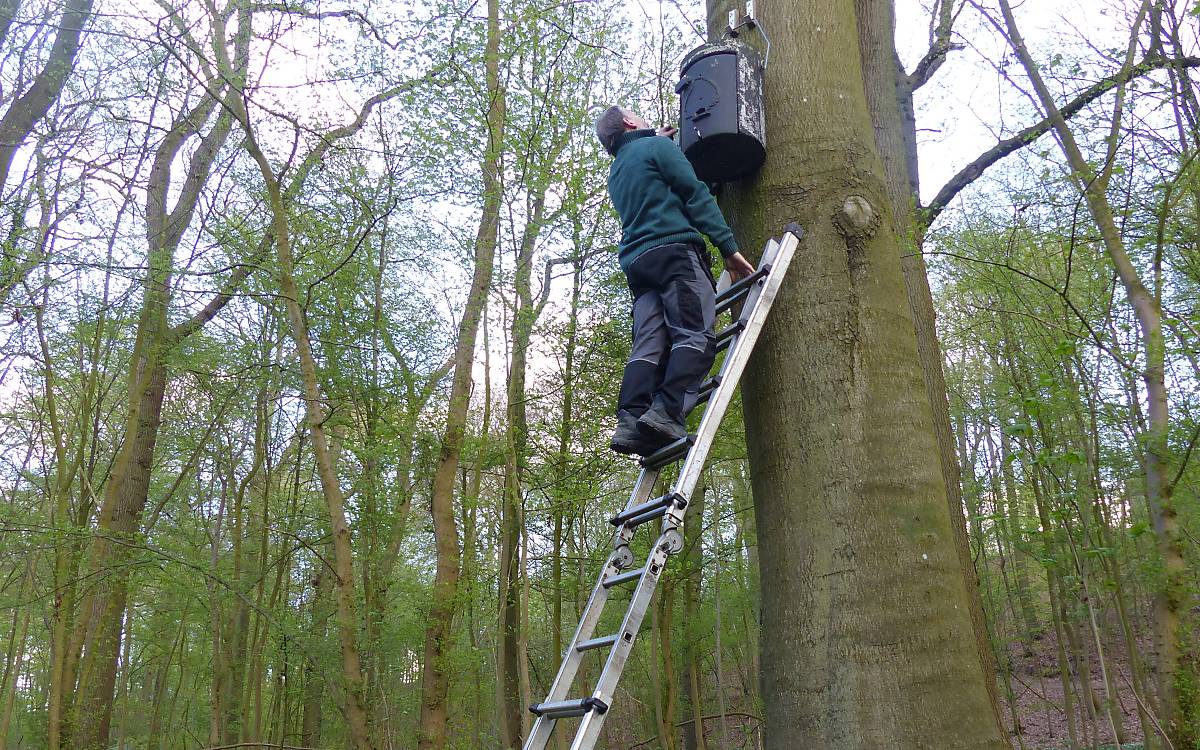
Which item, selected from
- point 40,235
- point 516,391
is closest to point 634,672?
point 516,391

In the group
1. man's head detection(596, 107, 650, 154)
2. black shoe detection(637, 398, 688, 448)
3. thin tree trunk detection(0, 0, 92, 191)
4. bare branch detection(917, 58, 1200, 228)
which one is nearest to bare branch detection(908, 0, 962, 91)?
bare branch detection(917, 58, 1200, 228)

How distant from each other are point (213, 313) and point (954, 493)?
30.2 feet

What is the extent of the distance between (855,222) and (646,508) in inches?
45.9

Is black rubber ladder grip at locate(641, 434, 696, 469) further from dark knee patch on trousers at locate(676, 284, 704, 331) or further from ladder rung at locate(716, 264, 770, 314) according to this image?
ladder rung at locate(716, 264, 770, 314)

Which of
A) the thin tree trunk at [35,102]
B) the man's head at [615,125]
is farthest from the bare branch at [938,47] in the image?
the thin tree trunk at [35,102]

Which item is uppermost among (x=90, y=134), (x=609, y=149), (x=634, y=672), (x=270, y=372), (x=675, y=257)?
(x=90, y=134)

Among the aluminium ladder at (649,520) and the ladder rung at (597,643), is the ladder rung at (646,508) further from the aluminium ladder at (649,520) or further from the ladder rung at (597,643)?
the ladder rung at (597,643)

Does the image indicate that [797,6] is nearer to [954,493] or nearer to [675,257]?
[675,257]

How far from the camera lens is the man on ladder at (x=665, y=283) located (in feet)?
8.78

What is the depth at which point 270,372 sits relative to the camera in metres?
8.40

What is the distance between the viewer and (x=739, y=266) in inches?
107

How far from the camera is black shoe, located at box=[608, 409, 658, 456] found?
2.65 metres

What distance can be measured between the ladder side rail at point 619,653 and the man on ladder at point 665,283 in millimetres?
555

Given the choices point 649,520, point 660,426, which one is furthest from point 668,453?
point 649,520
